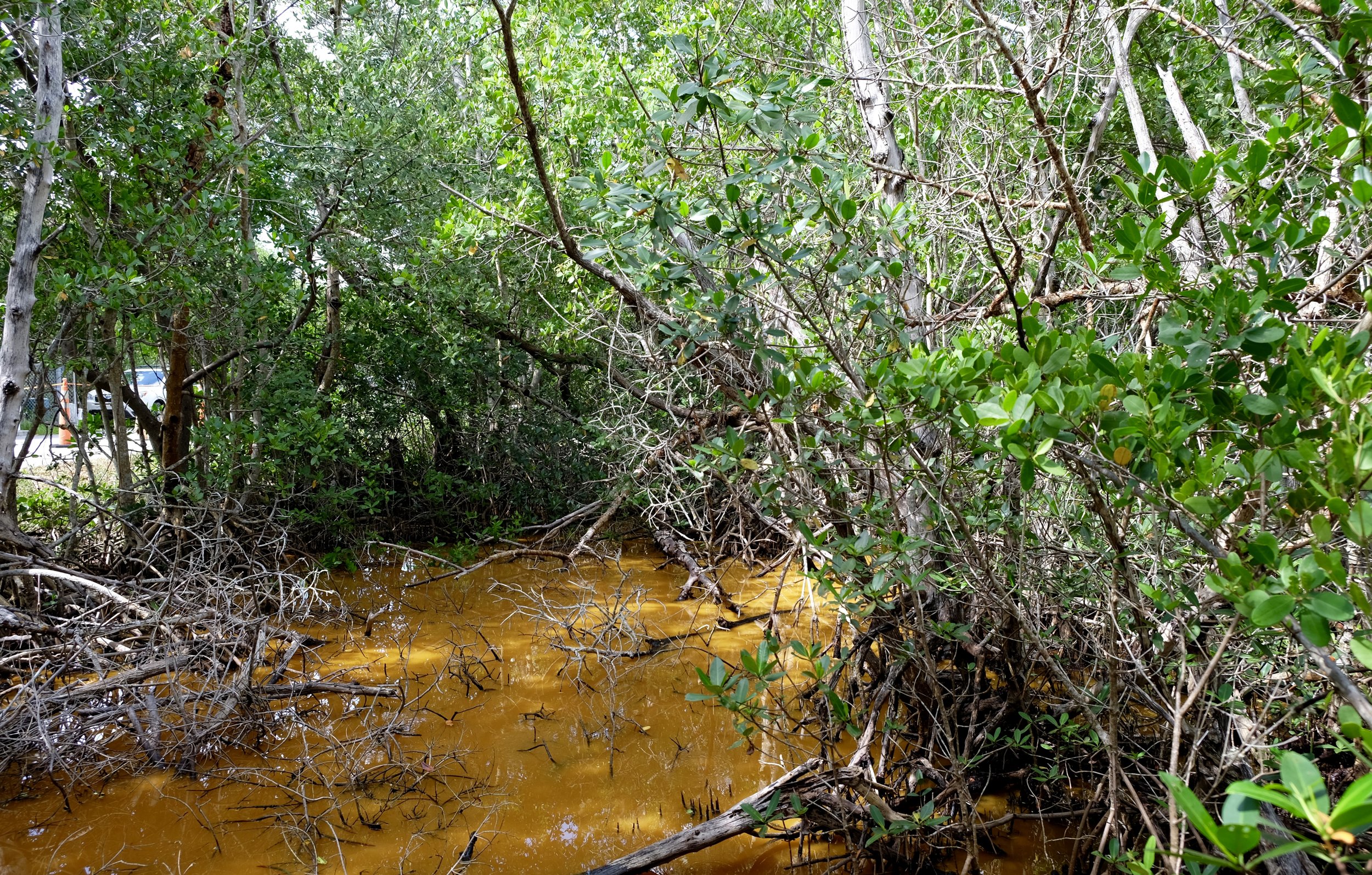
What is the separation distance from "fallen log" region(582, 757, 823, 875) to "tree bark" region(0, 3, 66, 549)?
13.6 ft

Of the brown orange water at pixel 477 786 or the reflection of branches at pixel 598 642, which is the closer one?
the brown orange water at pixel 477 786

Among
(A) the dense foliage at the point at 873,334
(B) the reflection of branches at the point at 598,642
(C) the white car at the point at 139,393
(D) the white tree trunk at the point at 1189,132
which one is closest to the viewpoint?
(A) the dense foliage at the point at 873,334

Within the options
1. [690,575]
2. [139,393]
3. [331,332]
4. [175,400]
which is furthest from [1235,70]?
[139,393]

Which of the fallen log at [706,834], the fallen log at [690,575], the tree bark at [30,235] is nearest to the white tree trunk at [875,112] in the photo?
the fallen log at [706,834]

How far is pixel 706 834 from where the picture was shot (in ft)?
10.9

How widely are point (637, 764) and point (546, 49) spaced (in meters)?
5.34

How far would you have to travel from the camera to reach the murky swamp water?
3.41 meters

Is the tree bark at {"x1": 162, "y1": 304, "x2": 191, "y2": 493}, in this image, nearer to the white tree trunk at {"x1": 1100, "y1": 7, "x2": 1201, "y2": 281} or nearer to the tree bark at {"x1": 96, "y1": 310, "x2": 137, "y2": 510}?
the tree bark at {"x1": 96, "y1": 310, "x2": 137, "y2": 510}

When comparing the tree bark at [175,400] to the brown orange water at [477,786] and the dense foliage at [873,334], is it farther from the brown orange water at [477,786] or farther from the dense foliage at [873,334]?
the brown orange water at [477,786]

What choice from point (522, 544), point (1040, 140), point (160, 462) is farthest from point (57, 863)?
point (1040, 140)

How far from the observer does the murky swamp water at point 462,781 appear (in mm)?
3408

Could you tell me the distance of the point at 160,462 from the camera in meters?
6.99

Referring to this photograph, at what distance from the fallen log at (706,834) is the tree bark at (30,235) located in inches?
163

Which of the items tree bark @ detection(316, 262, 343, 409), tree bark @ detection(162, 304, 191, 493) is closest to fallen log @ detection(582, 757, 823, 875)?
tree bark @ detection(162, 304, 191, 493)
